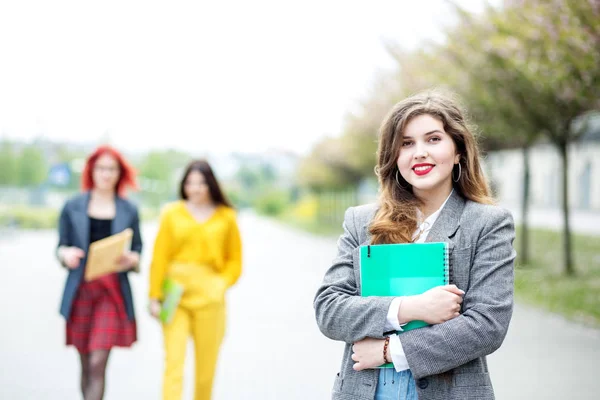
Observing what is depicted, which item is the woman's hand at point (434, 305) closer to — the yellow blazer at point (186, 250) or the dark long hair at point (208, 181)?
the yellow blazer at point (186, 250)

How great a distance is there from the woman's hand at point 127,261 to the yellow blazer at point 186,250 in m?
0.14

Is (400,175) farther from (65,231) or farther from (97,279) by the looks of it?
(65,231)

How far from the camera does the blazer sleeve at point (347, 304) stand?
89.1 inches

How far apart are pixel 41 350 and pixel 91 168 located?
3318 millimetres

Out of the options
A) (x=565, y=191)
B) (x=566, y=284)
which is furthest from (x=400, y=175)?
(x=565, y=191)

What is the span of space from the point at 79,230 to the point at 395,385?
325 centimetres

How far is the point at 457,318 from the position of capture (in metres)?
2.20

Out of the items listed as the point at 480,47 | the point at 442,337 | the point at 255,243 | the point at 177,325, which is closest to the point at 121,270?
the point at 177,325

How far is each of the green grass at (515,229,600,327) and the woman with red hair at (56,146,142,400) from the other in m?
3.03

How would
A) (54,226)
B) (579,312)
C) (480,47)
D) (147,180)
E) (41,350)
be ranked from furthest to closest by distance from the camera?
(147,180) < (54,226) < (480,47) < (579,312) < (41,350)

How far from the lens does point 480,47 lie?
11.8 meters

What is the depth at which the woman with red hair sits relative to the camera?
4.85m

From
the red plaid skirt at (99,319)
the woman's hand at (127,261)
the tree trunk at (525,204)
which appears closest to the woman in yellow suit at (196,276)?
the woman's hand at (127,261)

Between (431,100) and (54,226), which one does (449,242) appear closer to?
(431,100)
